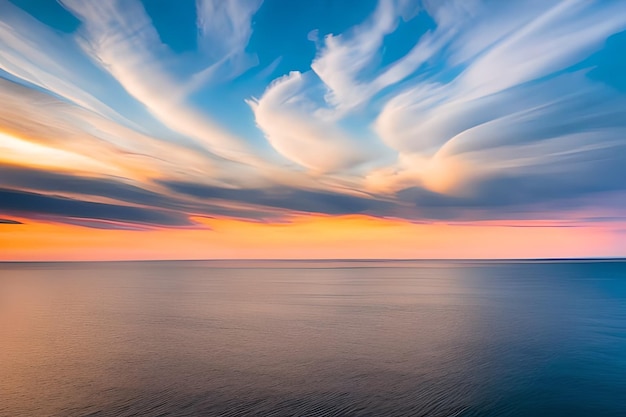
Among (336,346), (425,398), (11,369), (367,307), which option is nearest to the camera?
(425,398)

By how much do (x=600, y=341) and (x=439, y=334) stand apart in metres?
14.5

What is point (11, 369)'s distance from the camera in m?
31.4

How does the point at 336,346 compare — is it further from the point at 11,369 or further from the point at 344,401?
the point at 11,369

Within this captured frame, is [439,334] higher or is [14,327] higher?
[439,334]

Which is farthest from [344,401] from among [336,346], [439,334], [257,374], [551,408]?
[439,334]

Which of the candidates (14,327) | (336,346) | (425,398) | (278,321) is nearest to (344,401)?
(425,398)

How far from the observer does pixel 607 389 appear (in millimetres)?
26594

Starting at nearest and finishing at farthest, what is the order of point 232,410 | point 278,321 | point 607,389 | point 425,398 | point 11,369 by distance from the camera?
1. point 232,410
2. point 425,398
3. point 607,389
4. point 11,369
5. point 278,321

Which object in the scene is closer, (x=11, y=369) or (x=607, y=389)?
(x=607, y=389)

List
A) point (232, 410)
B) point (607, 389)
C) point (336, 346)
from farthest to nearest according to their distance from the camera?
point (336, 346) → point (607, 389) → point (232, 410)

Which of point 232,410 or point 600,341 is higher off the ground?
point 600,341

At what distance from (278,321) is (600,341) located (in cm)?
3348

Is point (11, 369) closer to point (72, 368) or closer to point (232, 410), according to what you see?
point (72, 368)

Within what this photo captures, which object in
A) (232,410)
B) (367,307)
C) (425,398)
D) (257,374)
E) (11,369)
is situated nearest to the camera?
(232,410)
